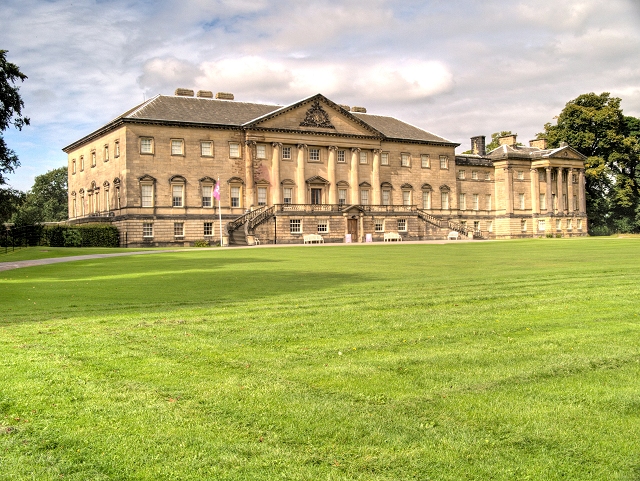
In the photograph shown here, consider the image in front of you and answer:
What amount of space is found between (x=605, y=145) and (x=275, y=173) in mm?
47748

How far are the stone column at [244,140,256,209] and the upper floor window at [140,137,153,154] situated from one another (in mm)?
9606

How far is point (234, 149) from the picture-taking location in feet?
208

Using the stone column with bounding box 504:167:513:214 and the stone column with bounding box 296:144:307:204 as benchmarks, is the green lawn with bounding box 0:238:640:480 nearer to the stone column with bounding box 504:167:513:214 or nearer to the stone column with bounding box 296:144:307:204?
the stone column with bounding box 296:144:307:204

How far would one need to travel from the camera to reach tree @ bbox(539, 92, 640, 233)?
8300cm

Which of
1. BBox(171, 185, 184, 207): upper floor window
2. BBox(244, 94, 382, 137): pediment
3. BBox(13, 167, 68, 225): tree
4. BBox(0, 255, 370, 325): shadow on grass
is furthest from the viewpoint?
BBox(13, 167, 68, 225): tree

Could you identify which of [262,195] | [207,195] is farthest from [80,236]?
[262,195]

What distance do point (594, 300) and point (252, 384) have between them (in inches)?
339

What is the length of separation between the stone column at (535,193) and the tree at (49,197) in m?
74.7

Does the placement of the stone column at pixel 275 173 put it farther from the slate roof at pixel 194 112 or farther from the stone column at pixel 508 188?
the stone column at pixel 508 188

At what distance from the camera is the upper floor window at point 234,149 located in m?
63.1

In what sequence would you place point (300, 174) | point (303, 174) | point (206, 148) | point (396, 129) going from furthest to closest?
point (396, 129) → point (303, 174) → point (300, 174) → point (206, 148)

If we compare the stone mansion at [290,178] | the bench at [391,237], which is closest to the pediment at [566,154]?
the stone mansion at [290,178]

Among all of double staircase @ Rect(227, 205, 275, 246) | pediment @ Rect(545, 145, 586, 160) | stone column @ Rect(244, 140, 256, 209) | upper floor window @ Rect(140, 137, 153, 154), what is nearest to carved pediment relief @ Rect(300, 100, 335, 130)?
stone column @ Rect(244, 140, 256, 209)

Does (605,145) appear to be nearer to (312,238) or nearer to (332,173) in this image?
(332,173)
